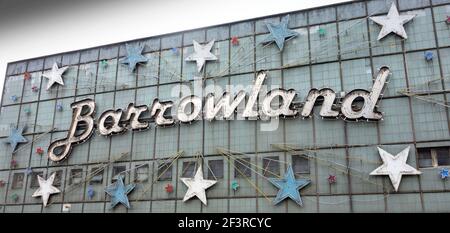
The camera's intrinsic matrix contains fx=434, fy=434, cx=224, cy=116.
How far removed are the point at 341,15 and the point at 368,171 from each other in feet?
17.8

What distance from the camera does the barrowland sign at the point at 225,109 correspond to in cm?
1369

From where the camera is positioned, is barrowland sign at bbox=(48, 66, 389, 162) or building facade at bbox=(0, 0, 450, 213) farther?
barrowland sign at bbox=(48, 66, 389, 162)

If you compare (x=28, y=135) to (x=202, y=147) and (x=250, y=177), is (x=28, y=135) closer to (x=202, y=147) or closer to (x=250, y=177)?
(x=202, y=147)

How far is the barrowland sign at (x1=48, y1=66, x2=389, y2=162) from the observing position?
44.9 ft

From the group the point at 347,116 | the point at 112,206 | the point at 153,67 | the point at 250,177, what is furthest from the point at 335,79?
the point at 112,206

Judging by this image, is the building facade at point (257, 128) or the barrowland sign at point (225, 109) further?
the barrowland sign at point (225, 109)

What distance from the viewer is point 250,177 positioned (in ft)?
47.2

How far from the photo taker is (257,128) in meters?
14.8

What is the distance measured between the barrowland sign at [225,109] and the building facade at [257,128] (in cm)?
25

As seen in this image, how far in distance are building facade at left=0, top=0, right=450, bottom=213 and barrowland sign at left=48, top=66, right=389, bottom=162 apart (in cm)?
25

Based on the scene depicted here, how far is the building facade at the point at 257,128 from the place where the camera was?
13.1 meters

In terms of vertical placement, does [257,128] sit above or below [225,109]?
below

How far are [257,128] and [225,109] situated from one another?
4.44ft

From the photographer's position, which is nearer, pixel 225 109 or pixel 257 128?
pixel 257 128
